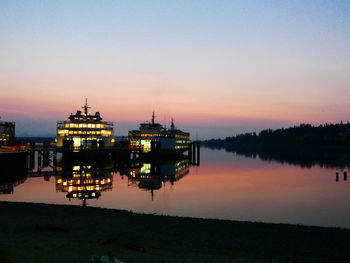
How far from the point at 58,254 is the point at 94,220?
29.1 feet

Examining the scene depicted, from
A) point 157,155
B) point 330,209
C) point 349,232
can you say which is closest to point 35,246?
point 349,232

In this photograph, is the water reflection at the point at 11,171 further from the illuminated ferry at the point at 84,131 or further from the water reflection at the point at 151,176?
the illuminated ferry at the point at 84,131

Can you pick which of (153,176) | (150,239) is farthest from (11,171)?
(150,239)

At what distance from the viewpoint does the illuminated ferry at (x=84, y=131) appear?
88.6m

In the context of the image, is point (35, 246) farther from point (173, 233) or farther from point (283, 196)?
point (283, 196)

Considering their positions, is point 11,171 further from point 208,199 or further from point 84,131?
point 84,131

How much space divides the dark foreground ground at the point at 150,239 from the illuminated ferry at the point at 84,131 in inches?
2606

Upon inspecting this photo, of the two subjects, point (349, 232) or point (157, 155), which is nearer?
point (349, 232)

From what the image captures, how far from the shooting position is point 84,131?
8900cm

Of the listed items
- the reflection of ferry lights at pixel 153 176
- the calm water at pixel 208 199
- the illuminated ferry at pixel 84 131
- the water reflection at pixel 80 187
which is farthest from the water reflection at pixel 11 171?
the illuminated ferry at pixel 84 131

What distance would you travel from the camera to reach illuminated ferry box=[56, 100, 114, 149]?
291ft

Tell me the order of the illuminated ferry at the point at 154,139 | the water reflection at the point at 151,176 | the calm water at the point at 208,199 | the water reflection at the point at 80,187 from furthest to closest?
the illuminated ferry at the point at 154,139
the water reflection at the point at 151,176
the water reflection at the point at 80,187
the calm water at the point at 208,199

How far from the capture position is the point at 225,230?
19.1m

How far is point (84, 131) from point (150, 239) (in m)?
76.0
